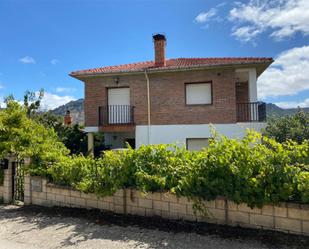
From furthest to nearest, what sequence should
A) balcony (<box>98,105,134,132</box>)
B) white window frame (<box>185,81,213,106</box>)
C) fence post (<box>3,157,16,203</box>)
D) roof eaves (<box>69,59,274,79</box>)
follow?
balcony (<box>98,105,134,132</box>), white window frame (<box>185,81,213,106</box>), roof eaves (<box>69,59,274,79</box>), fence post (<box>3,157,16,203</box>)

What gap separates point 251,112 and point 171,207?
10739 millimetres

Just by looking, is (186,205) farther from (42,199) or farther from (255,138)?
(42,199)

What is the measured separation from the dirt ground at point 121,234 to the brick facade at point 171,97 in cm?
988

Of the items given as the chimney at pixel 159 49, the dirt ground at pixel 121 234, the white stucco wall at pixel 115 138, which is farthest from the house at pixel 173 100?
the dirt ground at pixel 121 234

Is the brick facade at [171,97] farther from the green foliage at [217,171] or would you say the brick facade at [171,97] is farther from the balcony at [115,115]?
the green foliage at [217,171]

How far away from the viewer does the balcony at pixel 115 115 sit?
16109 mm

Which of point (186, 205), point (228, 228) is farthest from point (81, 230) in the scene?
point (228, 228)

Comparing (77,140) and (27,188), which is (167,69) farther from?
(27,188)

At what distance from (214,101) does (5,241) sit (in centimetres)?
1196

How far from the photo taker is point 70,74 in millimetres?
16344

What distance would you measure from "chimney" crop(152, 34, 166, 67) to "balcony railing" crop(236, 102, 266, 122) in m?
4.97

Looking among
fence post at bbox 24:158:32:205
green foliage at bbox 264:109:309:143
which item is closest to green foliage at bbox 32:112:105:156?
fence post at bbox 24:158:32:205

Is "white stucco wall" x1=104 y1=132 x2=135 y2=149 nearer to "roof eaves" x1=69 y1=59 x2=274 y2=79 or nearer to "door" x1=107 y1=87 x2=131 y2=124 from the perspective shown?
"door" x1=107 y1=87 x2=131 y2=124

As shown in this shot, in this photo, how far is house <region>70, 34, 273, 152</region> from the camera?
14.7 metres
